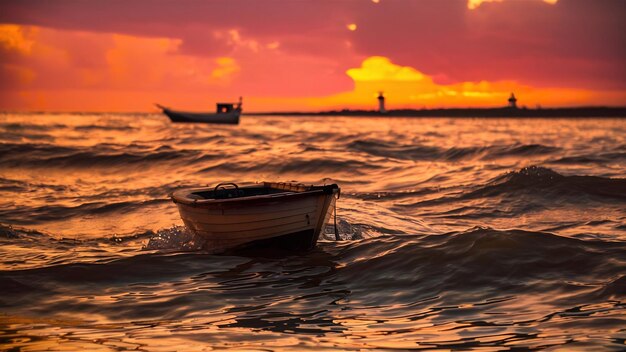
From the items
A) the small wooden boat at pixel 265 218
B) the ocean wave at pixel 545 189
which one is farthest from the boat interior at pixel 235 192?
the ocean wave at pixel 545 189

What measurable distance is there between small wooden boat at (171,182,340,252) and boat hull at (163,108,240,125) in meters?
78.7

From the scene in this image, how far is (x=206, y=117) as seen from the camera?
95.5 meters

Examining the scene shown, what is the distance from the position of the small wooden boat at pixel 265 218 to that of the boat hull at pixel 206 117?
7875cm

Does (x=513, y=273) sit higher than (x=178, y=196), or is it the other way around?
(x=178, y=196)

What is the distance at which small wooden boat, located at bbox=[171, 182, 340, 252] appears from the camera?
1168 cm

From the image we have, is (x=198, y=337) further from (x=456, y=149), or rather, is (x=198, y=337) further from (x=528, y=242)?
(x=456, y=149)

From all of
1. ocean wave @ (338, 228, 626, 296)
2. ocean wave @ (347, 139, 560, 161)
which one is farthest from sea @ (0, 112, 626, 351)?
Result: ocean wave @ (347, 139, 560, 161)

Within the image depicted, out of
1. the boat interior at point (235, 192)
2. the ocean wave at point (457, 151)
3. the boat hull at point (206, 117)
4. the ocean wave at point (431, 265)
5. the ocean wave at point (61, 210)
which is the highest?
the boat hull at point (206, 117)

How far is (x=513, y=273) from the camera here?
1077 centimetres

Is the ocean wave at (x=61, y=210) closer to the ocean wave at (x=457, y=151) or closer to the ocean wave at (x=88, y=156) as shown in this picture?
the ocean wave at (x=88, y=156)

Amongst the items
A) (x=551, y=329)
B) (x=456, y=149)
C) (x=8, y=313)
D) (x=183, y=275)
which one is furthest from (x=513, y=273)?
(x=456, y=149)

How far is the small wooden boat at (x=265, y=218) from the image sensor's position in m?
11.7

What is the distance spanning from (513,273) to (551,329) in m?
3.09

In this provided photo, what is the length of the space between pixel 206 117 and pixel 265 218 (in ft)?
280
